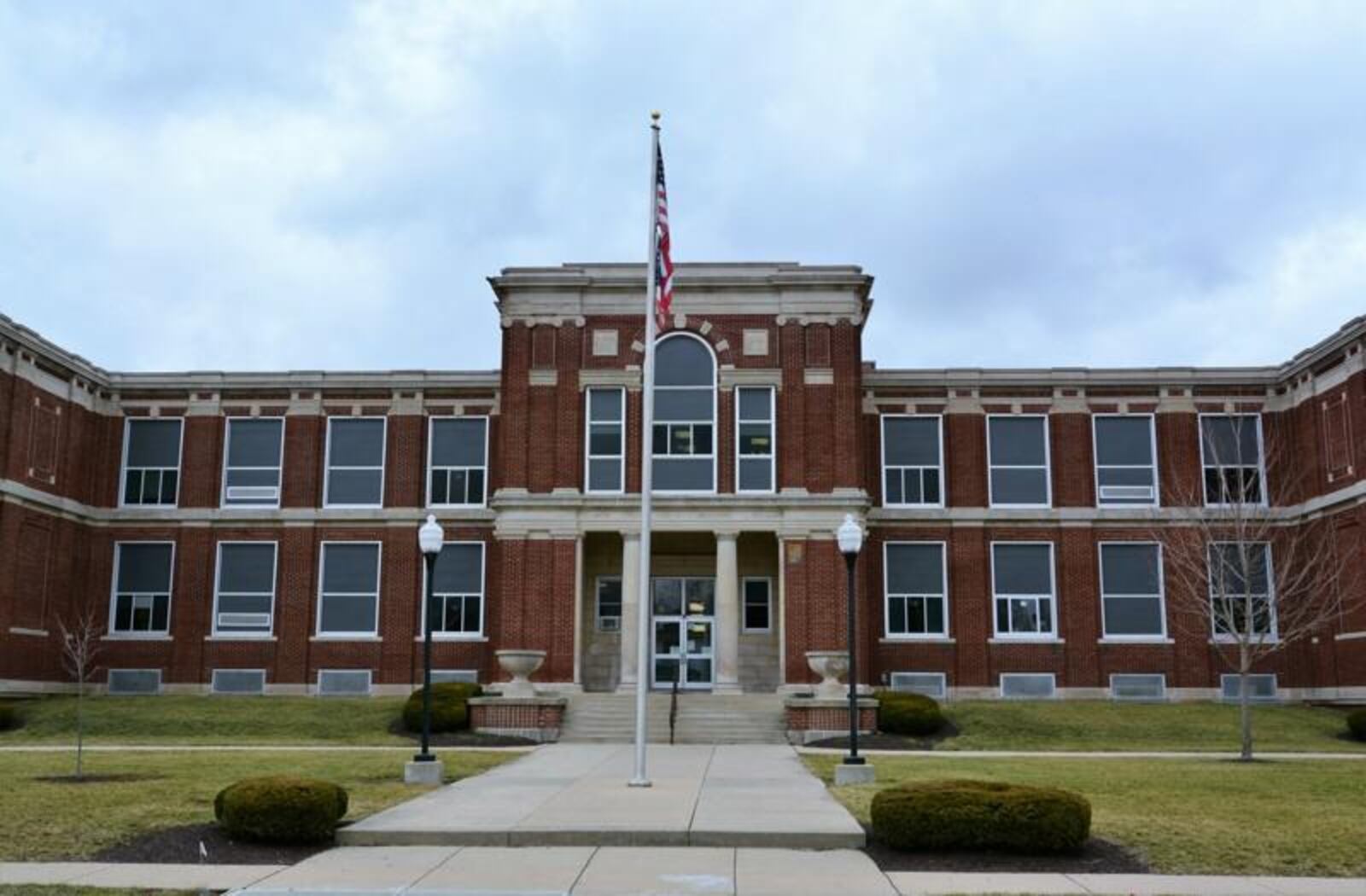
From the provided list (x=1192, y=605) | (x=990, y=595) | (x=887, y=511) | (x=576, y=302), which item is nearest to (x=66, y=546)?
(x=576, y=302)

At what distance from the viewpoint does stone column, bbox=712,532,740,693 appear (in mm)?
33375

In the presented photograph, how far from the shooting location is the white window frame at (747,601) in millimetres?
36500

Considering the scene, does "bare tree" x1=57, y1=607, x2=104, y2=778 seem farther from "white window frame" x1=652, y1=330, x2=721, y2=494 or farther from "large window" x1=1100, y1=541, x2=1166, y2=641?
"large window" x1=1100, y1=541, x2=1166, y2=641

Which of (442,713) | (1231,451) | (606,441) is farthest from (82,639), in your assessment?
A: (1231,451)

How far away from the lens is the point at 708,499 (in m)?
34.4

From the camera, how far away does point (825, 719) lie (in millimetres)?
29469

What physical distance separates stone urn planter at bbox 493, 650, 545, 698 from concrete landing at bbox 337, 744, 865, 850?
703cm

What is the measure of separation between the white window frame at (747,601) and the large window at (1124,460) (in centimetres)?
1042

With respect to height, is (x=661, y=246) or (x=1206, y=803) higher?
(x=661, y=246)

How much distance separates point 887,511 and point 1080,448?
617cm

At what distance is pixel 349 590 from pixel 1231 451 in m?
26.9

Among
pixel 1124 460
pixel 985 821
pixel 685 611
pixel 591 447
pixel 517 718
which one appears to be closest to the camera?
pixel 985 821

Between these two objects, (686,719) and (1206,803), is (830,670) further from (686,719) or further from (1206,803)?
(1206,803)

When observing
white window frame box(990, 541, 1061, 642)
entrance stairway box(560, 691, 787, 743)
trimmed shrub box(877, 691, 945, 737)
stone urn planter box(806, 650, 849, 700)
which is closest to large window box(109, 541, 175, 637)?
entrance stairway box(560, 691, 787, 743)
